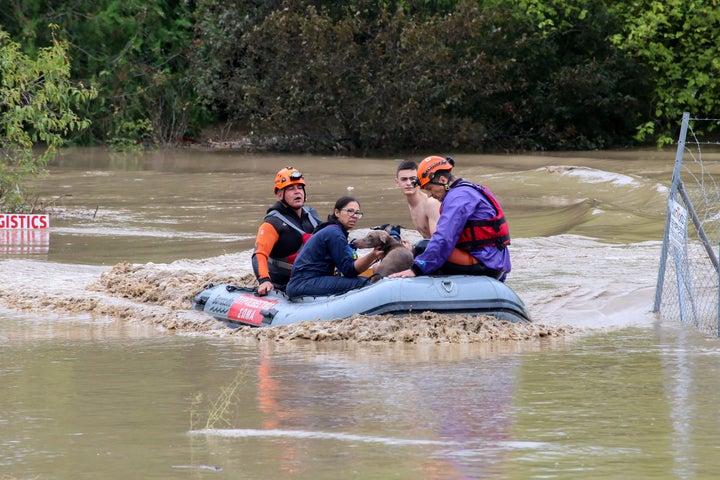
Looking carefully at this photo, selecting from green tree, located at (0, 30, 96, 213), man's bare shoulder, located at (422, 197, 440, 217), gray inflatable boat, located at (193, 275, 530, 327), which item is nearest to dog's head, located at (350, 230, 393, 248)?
gray inflatable boat, located at (193, 275, 530, 327)

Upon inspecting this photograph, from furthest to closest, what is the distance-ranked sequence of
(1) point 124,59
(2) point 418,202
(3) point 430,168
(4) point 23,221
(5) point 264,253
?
(1) point 124,59, (4) point 23,221, (2) point 418,202, (5) point 264,253, (3) point 430,168

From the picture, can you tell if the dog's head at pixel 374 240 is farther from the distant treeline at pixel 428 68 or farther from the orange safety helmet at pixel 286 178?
the distant treeline at pixel 428 68

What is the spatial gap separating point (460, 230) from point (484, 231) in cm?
22

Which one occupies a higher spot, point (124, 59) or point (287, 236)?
point (124, 59)

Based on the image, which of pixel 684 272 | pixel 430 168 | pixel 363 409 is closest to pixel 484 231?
pixel 430 168

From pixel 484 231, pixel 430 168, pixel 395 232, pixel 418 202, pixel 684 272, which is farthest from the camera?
pixel 418 202

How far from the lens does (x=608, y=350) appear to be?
8.99 m

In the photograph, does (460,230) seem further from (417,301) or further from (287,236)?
(287,236)

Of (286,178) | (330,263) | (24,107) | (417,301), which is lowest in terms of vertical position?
(417,301)

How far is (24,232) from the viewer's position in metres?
17.0

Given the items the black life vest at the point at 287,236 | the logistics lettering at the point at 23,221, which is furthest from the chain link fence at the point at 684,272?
the logistics lettering at the point at 23,221

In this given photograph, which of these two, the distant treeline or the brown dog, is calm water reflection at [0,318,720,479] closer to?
the brown dog

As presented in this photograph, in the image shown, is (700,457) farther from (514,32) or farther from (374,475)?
(514,32)

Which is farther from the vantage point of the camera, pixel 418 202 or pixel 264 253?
pixel 418 202
